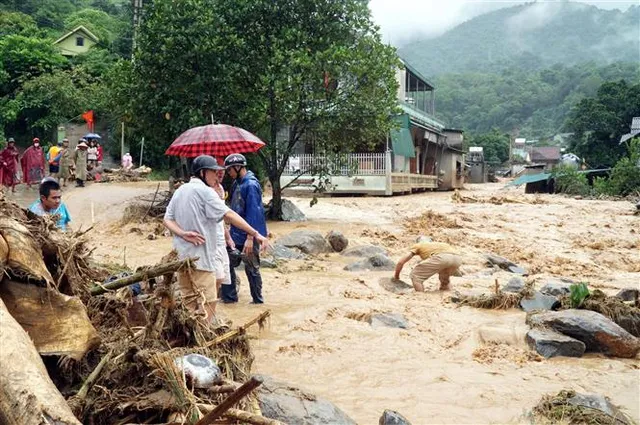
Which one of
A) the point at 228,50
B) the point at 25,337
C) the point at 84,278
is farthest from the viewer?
the point at 228,50

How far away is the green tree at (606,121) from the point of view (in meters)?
36.1

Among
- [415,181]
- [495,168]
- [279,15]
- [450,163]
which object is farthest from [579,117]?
[279,15]

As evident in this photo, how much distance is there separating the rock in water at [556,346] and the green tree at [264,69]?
8885mm

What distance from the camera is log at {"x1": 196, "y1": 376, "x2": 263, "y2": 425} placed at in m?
2.23

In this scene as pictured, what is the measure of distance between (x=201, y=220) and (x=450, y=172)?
32842 millimetres

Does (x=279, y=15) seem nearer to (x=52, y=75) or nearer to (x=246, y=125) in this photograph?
(x=246, y=125)

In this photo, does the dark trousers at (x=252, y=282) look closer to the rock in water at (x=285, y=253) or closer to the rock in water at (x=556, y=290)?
the rock in water at (x=285, y=253)

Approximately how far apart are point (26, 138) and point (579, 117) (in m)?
31.7

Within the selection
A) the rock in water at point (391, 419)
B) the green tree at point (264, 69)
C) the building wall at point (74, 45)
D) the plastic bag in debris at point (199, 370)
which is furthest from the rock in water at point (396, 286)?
the building wall at point (74, 45)

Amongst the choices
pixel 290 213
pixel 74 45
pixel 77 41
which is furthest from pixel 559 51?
pixel 290 213

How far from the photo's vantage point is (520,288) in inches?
313

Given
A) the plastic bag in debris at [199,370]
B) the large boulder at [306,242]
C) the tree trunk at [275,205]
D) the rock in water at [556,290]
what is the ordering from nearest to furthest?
1. the plastic bag in debris at [199,370]
2. the rock in water at [556,290]
3. the large boulder at [306,242]
4. the tree trunk at [275,205]

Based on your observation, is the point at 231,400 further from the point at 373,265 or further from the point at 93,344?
the point at 373,265

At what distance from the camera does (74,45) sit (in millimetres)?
35281
